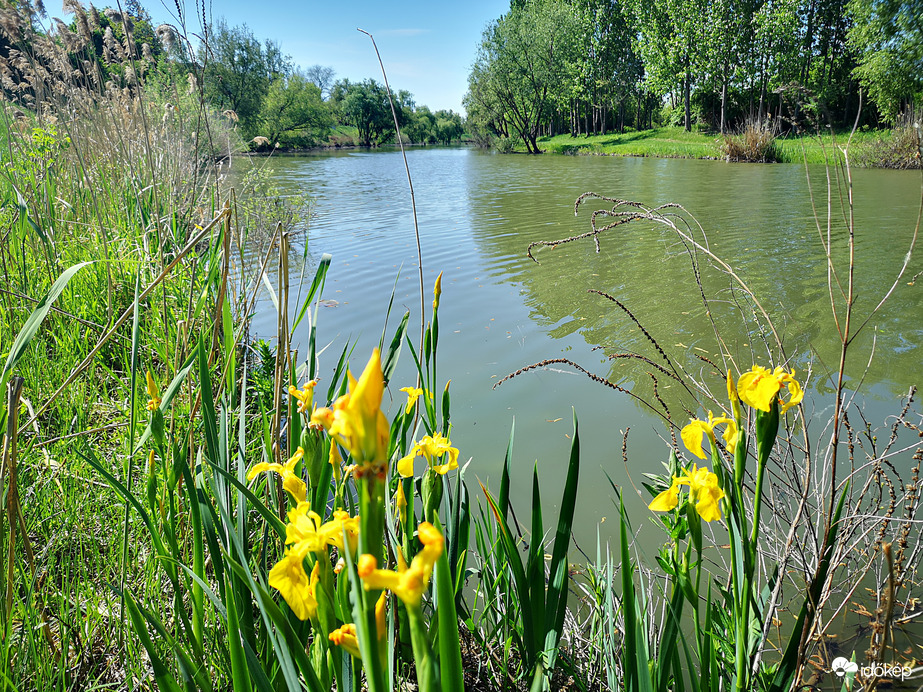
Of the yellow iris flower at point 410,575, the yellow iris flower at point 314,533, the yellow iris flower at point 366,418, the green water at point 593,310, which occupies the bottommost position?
Answer: the green water at point 593,310

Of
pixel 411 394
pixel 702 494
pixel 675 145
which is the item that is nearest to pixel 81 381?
pixel 411 394

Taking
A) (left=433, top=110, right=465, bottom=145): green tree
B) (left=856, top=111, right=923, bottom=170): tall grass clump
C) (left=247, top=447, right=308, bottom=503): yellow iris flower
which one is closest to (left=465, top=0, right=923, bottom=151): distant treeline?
(left=856, top=111, right=923, bottom=170): tall grass clump

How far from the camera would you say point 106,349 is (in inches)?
107

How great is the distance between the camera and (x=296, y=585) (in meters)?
0.61

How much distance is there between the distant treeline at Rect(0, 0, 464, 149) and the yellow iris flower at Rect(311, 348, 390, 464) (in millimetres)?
1631

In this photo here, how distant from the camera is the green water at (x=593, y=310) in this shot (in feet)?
10.5

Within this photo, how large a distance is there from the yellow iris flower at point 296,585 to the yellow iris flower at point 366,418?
269mm

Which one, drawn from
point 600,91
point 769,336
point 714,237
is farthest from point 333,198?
point 600,91

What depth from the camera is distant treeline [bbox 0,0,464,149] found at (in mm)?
3043

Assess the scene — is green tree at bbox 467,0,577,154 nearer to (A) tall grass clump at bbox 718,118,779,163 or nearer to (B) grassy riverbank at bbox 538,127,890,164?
(B) grassy riverbank at bbox 538,127,890,164

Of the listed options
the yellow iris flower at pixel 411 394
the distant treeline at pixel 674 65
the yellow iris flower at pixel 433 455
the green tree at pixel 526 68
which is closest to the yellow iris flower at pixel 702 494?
the yellow iris flower at pixel 433 455

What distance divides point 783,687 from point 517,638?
51 centimetres

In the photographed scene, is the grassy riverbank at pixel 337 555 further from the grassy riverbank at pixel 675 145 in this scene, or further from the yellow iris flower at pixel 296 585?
the grassy riverbank at pixel 675 145

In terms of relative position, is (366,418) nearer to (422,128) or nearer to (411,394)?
(411,394)
